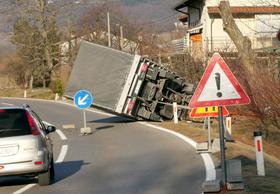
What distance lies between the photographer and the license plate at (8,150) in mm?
12039

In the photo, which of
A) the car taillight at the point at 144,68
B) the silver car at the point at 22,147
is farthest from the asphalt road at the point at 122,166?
the car taillight at the point at 144,68

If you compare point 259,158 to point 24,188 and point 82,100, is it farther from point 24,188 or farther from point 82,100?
point 82,100

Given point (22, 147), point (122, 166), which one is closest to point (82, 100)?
point (122, 166)

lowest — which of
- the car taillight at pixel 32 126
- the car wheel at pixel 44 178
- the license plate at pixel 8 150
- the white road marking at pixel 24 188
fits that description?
the white road marking at pixel 24 188

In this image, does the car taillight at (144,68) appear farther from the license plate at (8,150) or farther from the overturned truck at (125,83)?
the license plate at (8,150)

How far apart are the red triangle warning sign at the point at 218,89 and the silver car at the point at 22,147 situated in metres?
3.34

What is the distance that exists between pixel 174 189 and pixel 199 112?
17.5 ft

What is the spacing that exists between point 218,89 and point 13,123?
4.07 meters

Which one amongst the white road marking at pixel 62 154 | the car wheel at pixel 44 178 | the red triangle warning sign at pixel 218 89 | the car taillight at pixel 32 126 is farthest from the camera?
the white road marking at pixel 62 154

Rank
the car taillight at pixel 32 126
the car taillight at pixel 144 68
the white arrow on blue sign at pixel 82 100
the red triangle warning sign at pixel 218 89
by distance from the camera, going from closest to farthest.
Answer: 1. the red triangle warning sign at pixel 218 89
2. the car taillight at pixel 32 126
3. the white arrow on blue sign at pixel 82 100
4. the car taillight at pixel 144 68

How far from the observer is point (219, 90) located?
10.3m

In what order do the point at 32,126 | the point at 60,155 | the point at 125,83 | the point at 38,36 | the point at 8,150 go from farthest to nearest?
the point at 38,36 < the point at 125,83 < the point at 60,155 < the point at 32,126 < the point at 8,150

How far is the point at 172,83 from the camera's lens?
95.3 ft

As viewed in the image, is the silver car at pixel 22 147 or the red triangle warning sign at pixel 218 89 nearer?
the red triangle warning sign at pixel 218 89
